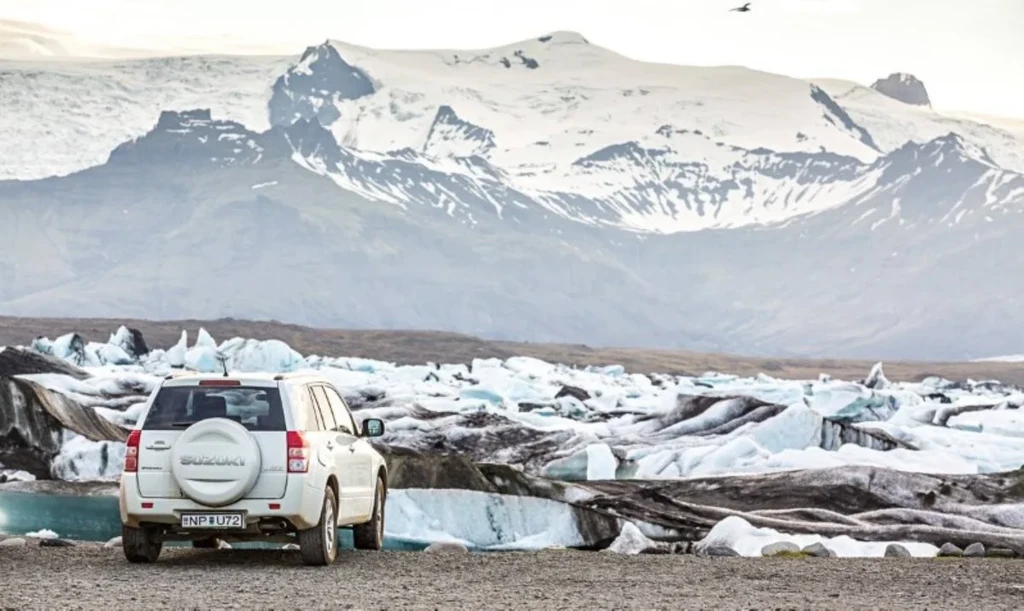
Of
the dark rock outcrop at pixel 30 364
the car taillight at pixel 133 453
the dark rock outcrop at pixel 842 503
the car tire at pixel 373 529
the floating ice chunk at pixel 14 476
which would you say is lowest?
the dark rock outcrop at pixel 30 364

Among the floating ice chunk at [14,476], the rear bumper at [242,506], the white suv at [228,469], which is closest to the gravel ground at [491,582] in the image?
the white suv at [228,469]

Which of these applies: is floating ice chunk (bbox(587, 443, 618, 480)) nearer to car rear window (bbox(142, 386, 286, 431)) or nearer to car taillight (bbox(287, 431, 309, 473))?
car rear window (bbox(142, 386, 286, 431))

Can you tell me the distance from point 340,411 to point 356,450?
0.52 meters

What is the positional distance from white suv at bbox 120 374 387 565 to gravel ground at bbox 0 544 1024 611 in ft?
1.28

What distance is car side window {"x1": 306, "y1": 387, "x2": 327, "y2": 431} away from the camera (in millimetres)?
17922

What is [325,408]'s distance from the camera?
744 inches

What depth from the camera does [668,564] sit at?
63.1 ft

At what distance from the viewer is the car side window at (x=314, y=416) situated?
17.9 meters

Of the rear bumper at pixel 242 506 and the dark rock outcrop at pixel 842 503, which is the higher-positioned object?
the rear bumper at pixel 242 506

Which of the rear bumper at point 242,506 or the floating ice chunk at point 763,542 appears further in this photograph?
the floating ice chunk at point 763,542

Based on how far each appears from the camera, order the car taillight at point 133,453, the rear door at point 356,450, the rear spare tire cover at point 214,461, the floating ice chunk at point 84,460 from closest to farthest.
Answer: the rear spare tire cover at point 214,461
the car taillight at point 133,453
the rear door at point 356,450
the floating ice chunk at point 84,460

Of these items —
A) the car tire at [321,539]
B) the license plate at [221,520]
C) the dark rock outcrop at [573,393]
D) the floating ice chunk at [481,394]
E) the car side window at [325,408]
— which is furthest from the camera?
the dark rock outcrop at [573,393]

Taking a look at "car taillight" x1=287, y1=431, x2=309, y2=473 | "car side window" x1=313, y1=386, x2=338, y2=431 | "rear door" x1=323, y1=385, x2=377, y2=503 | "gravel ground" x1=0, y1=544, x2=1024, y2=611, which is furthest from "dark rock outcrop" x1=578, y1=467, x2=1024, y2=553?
"car taillight" x1=287, y1=431, x2=309, y2=473

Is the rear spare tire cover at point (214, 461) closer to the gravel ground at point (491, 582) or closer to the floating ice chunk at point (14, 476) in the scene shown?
the gravel ground at point (491, 582)
